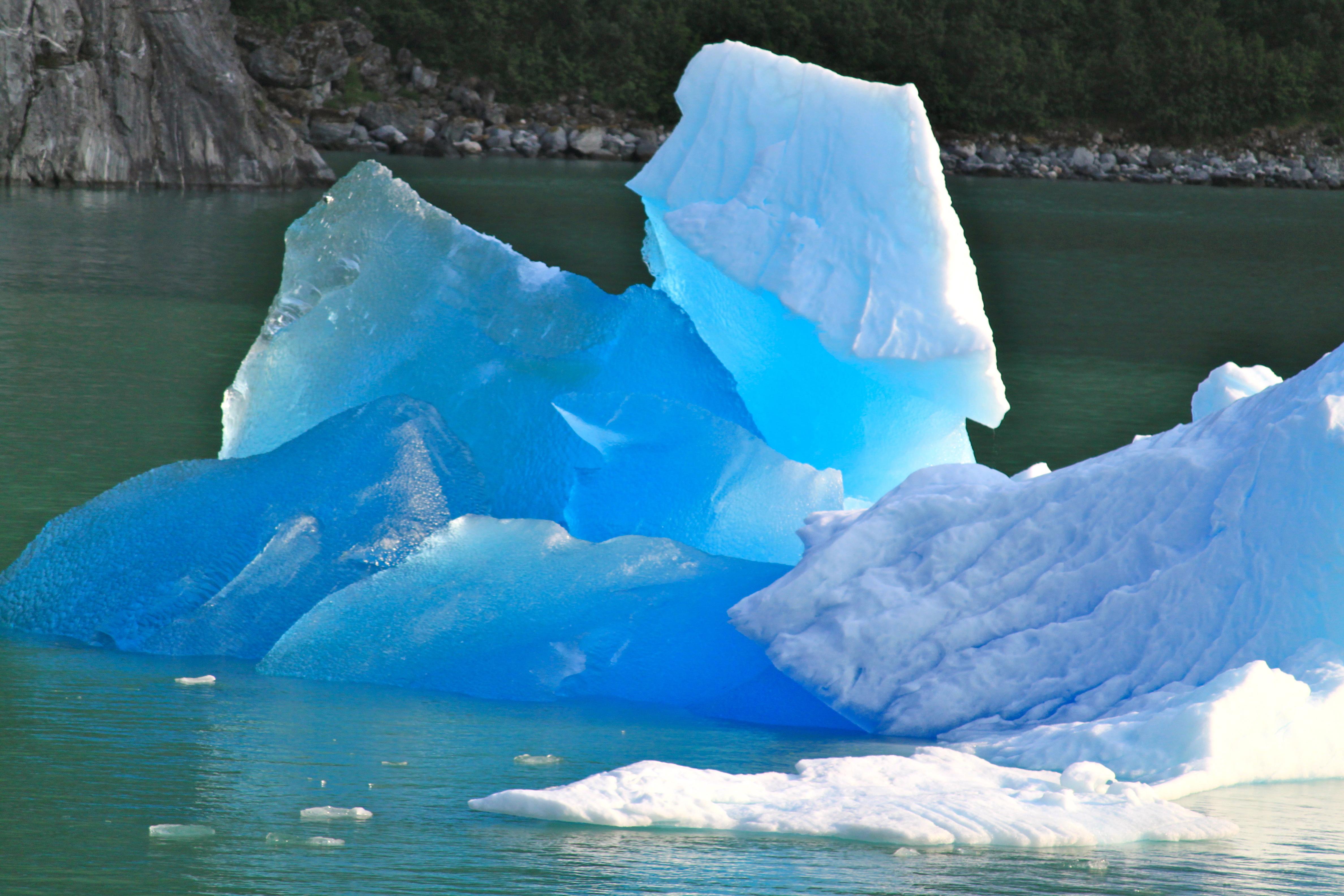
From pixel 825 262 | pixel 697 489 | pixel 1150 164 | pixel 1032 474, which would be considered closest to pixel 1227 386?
pixel 1032 474

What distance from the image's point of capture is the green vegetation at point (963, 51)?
33.5 meters

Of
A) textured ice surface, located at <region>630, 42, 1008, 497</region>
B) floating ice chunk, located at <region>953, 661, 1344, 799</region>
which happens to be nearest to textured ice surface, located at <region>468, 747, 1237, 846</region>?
floating ice chunk, located at <region>953, 661, 1344, 799</region>

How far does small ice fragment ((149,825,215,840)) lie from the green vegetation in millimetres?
31778

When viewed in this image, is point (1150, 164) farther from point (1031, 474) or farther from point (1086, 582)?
point (1086, 582)

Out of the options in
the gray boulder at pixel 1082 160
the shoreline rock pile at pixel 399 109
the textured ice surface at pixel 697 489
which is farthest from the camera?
the gray boulder at pixel 1082 160

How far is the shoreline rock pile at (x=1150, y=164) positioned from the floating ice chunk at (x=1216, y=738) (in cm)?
2707

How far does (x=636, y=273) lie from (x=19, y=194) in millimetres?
7564

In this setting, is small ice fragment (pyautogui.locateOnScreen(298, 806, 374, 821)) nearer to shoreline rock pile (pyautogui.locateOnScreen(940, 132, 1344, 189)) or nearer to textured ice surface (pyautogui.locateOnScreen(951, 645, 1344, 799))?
textured ice surface (pyautogui.locateOnScreen(951, 645, 1344, 799))

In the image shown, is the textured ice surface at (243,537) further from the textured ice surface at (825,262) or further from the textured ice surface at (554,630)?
the textured ice surface at (825,262)

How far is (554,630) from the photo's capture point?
364 centimetres

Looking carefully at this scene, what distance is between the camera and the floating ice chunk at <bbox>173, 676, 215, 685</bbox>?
3.46 metres

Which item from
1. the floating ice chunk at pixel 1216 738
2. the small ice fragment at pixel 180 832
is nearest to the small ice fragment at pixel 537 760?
the small ice fragment at pixel 180 832

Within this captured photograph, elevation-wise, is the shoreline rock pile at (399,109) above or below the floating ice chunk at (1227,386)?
above

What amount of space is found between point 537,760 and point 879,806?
2.18 feet
